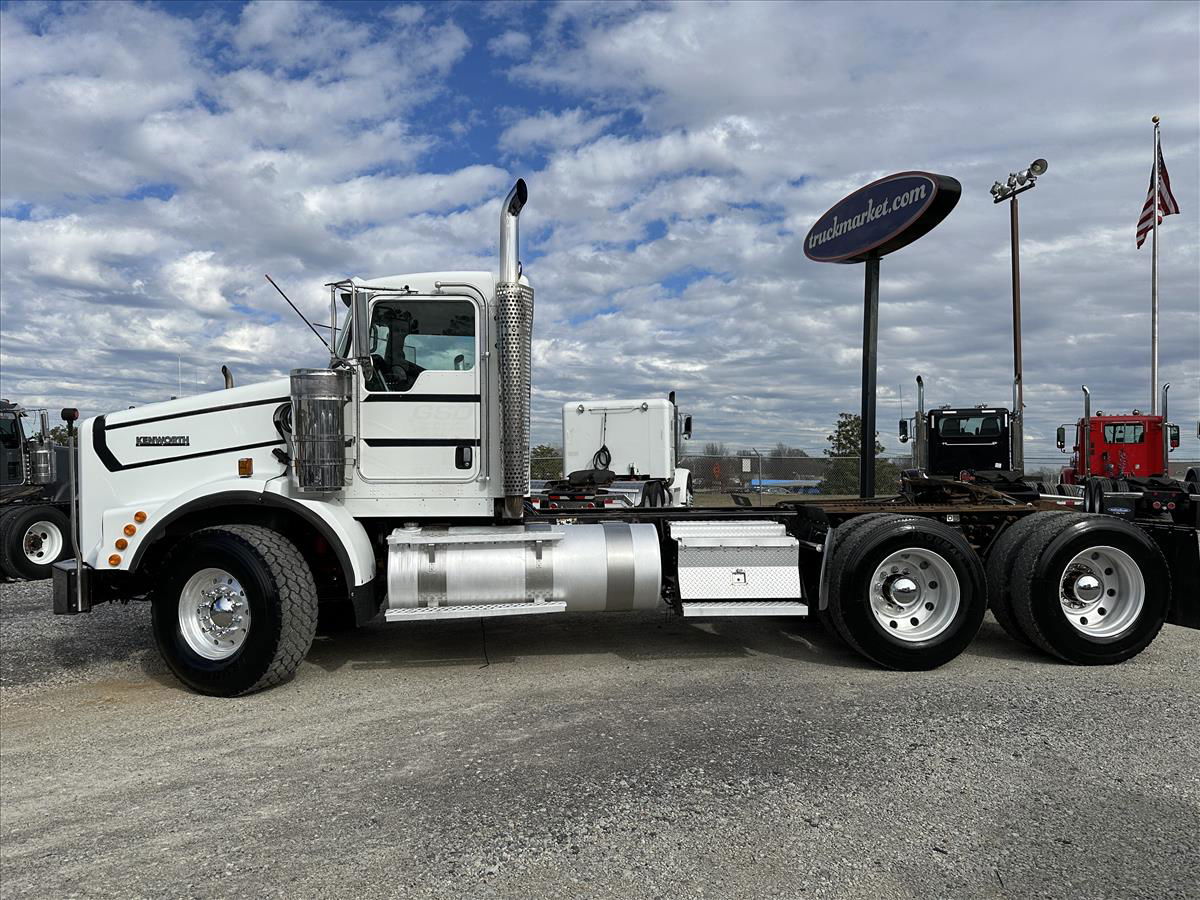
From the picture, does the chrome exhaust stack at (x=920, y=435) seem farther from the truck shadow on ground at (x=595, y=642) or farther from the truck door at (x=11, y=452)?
the truck door at (x=11, y=452)

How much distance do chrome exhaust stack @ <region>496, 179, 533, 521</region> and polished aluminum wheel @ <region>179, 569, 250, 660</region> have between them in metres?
2.12

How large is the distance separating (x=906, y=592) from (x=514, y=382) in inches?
137

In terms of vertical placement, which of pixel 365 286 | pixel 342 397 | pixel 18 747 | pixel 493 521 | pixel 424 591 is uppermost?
pixel 365 286

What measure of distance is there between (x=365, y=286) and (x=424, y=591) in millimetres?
2420

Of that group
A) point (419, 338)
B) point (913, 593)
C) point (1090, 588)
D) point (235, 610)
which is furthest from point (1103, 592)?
point (235, 610)

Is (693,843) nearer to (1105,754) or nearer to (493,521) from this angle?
(1105,754)

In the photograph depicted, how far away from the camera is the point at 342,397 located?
632 centimetres

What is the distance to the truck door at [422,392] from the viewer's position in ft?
21.3

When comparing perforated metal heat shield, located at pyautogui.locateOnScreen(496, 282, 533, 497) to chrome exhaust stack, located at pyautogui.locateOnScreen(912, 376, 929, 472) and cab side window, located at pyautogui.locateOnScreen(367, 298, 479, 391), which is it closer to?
cab side window, located at pyautogui.locateOnScreen(367, 298, 479, 391)

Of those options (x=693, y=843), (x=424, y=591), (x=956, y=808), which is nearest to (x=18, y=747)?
(x=424, y=591)

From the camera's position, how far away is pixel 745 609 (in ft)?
21.3

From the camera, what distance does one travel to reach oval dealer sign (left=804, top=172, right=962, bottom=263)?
8.57 meters

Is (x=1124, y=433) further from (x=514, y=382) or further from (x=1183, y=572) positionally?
(x=514, y=382)

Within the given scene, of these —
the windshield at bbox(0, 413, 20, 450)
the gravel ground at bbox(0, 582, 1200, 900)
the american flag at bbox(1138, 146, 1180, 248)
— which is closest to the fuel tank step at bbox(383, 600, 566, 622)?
the gravel ground at bbox(0, 582, 1200, 900)
